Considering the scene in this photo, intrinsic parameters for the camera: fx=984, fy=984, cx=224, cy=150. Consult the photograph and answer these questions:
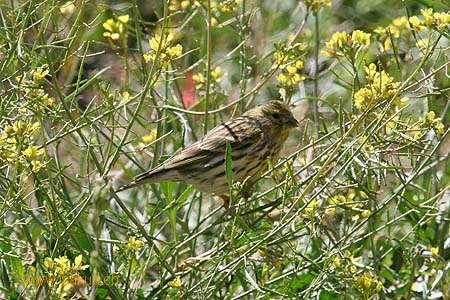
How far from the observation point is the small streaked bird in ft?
15.2

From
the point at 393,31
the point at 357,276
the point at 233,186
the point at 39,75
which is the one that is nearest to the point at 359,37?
the point at 233,186

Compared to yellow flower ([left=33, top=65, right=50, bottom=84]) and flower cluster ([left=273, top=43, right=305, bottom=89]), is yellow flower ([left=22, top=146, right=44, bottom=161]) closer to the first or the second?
yellow flower ([left=33, top=65, right=50, bottom=84])

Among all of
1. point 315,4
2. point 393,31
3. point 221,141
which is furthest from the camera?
point 221,141

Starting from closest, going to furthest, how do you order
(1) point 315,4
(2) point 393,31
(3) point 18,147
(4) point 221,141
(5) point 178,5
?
(3) point 18,147 < (1) point 315,4 < (2) point 393,31 < (4) point 221,141 < (5) point 178,5

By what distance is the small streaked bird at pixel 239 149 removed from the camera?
4.62 meters

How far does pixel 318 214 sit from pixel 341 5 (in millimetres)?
3585

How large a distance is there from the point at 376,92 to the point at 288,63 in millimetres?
634

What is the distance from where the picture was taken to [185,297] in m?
3.45

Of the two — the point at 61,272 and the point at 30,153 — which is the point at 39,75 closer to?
the point at 30,153

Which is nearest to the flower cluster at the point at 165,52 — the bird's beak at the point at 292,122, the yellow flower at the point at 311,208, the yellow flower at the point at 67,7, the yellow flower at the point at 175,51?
the yellow flower at the point at 175,51

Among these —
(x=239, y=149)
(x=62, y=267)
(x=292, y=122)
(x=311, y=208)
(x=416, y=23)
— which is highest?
(x=416, y=23)

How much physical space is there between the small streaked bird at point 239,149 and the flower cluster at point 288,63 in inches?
20.3

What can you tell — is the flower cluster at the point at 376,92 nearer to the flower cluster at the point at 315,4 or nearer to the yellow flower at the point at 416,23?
the yellow flower at the point at 416,23

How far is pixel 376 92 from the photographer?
126 inches
